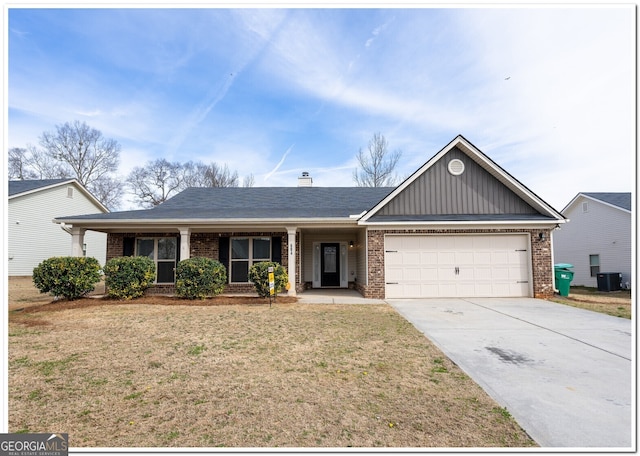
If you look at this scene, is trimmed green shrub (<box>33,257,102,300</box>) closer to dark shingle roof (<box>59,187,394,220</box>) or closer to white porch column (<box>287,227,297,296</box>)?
dark shingle roof (<box>59,187,394,220</box>)

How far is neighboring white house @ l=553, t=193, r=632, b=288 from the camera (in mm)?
15883

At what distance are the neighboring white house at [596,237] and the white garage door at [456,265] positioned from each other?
8947mm

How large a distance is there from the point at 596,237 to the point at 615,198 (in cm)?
220

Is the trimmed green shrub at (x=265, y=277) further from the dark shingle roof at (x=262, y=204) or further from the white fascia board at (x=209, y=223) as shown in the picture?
the dark shingle roof at (x=262, y=204)

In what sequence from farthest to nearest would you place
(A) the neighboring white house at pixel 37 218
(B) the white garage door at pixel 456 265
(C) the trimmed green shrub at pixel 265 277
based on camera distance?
(A) the neighboring white house at pixel 37 218 → (B) the white garage door at pixel 456 265 → (C) the trimmed green shrub at pixel 265 277

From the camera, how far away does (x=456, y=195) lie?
11516mm

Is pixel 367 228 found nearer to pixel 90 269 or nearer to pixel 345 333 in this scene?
pixel 345 333

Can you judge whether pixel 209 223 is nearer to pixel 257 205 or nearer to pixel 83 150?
pixel 257 205

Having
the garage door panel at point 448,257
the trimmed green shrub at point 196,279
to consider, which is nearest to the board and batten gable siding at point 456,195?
the garage door panel at point 448,257

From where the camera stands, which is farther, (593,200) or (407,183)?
(593,200)

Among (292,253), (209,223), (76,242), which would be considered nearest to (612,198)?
(292,253)

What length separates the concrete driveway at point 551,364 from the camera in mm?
2960

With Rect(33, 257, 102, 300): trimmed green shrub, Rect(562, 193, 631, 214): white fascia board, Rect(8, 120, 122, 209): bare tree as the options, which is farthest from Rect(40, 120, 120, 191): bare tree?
Rect(562, 193, 631, 214): white fascia board

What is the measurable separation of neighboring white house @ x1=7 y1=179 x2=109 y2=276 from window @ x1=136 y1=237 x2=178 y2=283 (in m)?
9.66
